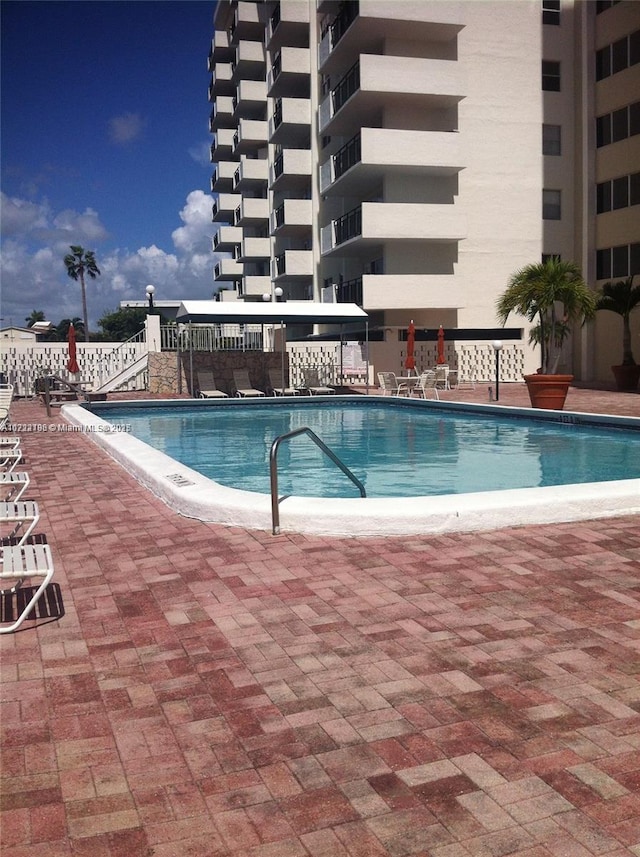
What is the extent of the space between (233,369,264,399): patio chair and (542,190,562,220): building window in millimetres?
16583

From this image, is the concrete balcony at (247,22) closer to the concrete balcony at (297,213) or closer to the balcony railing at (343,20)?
the concrete balcony at (297,213)

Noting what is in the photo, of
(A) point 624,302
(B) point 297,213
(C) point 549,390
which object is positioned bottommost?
(C) point 549,390

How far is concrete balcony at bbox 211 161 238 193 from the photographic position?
57.6m

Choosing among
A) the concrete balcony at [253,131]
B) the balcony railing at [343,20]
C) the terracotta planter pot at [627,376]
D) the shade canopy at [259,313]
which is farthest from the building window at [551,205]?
the concrete balcony at [253,131]

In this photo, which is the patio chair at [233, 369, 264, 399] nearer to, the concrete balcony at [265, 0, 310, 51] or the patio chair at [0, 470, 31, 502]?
the patio chair at [0, 470, 31, 502]

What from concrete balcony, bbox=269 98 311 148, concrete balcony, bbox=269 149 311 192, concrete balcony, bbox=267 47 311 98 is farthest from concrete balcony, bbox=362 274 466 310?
concrete balcony, bbox=267 47 311 98

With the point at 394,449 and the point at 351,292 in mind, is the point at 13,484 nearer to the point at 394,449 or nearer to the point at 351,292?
the point at 394,449

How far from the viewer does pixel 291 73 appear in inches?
1607

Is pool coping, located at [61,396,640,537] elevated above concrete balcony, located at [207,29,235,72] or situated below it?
below

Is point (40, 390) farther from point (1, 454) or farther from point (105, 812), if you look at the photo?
point (105, 812)

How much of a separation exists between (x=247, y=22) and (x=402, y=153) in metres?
23.9

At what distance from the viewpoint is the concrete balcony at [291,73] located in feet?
133

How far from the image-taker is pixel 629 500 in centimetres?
690

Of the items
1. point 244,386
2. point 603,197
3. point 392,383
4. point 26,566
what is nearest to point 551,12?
point 603,197
